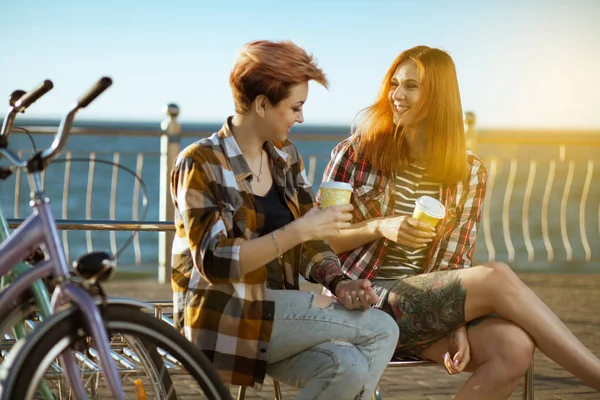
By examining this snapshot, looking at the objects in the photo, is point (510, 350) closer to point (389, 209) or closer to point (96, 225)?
point (389, 209)

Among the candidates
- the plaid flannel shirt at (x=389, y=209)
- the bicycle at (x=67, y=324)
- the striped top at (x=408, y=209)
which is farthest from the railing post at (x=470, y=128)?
the bicycle at (x=67, y=324)

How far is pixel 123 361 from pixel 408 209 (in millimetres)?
1309

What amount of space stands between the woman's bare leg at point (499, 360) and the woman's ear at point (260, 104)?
1.02 m

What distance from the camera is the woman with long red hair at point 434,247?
297cm

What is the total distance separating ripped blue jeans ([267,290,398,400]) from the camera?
2615 mm

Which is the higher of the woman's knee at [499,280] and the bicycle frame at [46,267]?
the bicycle frame at [46,267]

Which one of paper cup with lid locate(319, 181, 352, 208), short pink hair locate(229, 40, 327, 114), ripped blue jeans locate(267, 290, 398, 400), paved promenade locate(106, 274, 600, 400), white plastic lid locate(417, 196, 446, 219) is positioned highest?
short pink hair locate(229, 40, 327, 114)

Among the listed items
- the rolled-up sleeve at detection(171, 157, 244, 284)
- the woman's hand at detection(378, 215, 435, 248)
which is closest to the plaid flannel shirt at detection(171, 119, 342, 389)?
the rolled-up sleeve at detection(171, 157, 244, 284)

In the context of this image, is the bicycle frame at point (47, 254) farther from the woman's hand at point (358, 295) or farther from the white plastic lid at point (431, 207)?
the white plastic lid at point (431, 207)

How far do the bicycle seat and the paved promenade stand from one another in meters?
2.36

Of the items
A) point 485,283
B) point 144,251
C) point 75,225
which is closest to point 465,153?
point 485,283

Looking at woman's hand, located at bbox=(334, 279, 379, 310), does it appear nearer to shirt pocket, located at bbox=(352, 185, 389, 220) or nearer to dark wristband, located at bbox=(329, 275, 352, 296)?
dark wristband, located at bbox=(329, 275, 352, 296)

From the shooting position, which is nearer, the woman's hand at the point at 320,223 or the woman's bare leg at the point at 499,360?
the woman's hand at the point at 320,223

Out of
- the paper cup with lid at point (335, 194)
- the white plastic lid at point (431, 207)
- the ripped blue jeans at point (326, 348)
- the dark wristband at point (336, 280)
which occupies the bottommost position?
the ripped blue jeans at point (326, 348)
